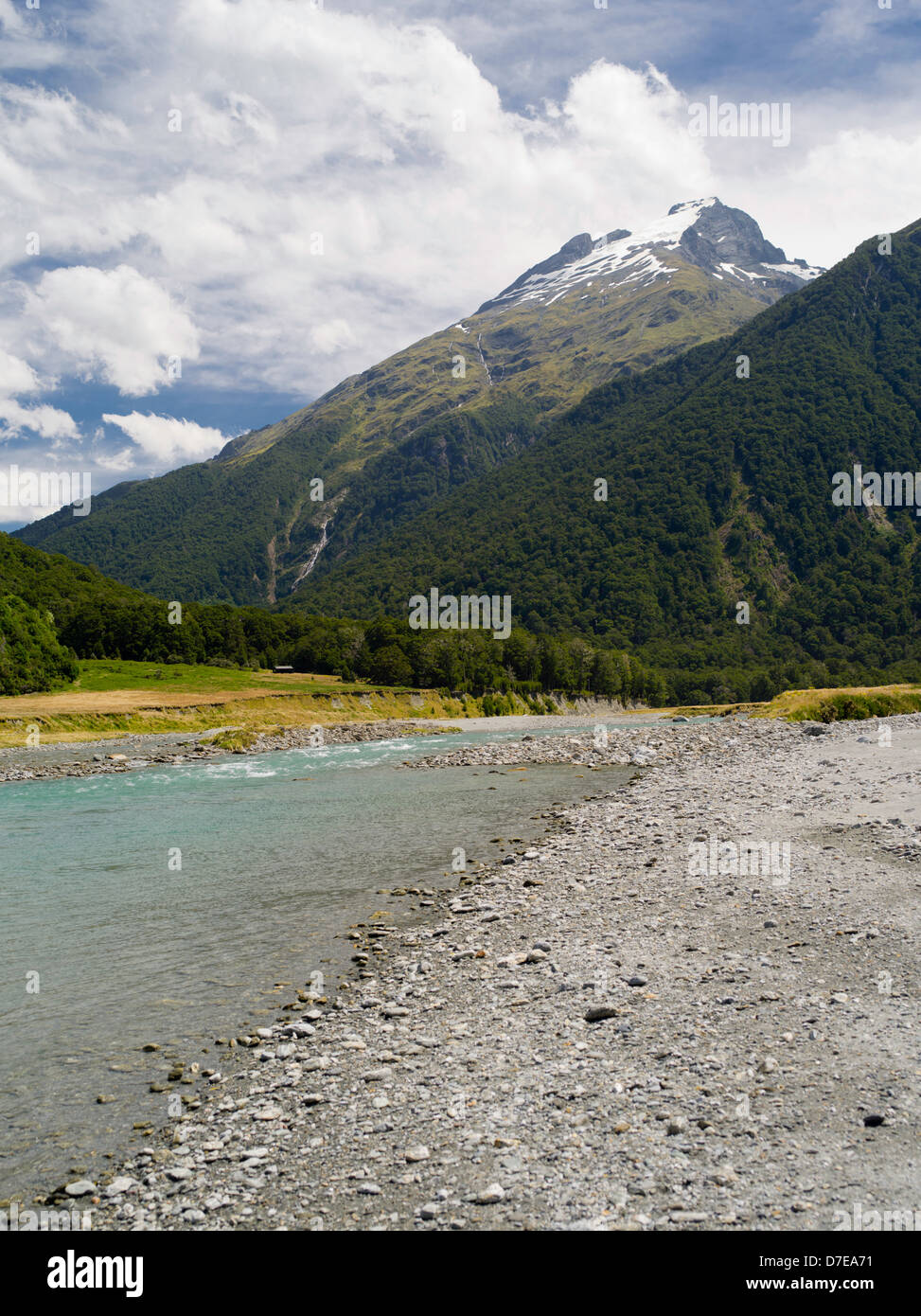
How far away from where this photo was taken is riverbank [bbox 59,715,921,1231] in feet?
22.0

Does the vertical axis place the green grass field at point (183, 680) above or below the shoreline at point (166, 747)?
above

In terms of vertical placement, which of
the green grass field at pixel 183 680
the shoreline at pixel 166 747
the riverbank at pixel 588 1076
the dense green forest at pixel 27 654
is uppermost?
the dense green forest at pixel 27 654

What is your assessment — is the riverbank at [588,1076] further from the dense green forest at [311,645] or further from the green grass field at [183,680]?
the dense green forest at [311,645]

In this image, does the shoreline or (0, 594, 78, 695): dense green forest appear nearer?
the shoreline

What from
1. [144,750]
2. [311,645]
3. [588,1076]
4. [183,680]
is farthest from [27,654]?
[588,1076]

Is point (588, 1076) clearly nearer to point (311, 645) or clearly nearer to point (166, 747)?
point (166, 747)

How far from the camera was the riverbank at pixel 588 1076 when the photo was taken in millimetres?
6695

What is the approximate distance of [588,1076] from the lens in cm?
879

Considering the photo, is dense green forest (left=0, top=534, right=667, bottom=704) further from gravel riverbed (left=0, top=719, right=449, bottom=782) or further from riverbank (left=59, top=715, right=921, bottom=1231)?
riverbank (left=59, top=715, right=921, bottom=1231)

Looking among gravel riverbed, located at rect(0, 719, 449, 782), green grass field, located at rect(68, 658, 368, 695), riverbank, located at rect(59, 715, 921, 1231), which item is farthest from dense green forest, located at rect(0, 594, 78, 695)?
riverbank, located at rect(59, 715, 921, 1231)

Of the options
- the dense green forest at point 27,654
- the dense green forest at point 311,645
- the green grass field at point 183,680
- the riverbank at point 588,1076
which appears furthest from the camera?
the dense green forest at point 311,645

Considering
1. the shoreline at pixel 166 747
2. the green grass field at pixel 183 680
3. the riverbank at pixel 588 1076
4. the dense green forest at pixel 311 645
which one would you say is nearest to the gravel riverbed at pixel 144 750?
the shoreline at pixel 166 747
